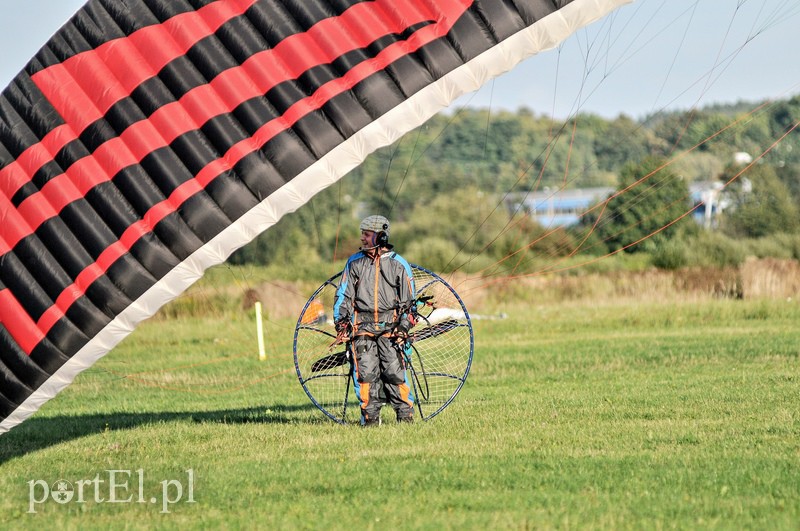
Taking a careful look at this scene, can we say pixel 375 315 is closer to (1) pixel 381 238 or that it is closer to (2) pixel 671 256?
(1) pixel 381 238

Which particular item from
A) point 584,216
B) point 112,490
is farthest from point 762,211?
point 112,490

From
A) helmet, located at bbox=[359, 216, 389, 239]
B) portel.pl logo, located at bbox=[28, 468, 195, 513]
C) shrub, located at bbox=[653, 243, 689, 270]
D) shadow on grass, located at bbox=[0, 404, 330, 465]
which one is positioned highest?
shrub, located at bbox=[653, 243, 689, 270]

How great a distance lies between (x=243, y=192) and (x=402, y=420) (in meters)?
2.98

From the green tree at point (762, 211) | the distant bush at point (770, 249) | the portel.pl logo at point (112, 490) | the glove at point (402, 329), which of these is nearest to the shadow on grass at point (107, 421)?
the glove at point (402, 329)

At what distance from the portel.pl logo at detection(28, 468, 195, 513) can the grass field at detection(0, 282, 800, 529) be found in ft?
0.07

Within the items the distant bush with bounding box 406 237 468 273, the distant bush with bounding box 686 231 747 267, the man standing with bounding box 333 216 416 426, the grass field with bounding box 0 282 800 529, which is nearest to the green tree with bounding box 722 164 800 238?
the distant bush with bounding box 686 231 747 267

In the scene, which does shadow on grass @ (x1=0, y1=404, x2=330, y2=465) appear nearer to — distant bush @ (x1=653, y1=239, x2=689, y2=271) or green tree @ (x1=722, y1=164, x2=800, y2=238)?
distant bush @ (x1=653, y1=239, x2=689, y2=271)

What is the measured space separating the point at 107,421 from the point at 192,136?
4847 mm

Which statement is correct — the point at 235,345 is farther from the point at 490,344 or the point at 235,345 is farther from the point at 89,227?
the point at 89,227

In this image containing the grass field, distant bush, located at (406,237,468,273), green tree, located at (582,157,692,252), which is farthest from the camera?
distant bush, located at (406,237,468,273)

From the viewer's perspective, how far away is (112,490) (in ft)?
24.5

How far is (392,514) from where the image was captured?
255 inches

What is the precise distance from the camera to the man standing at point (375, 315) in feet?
31.0

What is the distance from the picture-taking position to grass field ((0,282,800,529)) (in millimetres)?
6508
